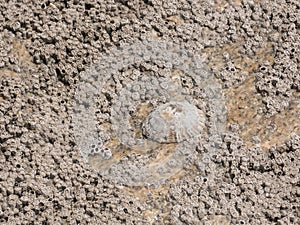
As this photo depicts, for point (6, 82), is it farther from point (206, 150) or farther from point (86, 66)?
point (206, 150)

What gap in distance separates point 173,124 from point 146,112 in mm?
96

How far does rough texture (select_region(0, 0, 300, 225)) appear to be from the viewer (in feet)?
7.34

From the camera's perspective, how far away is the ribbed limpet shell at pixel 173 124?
7.75ft

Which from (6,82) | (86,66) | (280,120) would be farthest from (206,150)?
(6,82)

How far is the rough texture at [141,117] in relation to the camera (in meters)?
2.24

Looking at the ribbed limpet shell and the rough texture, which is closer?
the rough texture

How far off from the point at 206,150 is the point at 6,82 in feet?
2.16

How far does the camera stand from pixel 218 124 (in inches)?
94.4

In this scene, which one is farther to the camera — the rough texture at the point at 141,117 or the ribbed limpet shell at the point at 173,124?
the ribbed limpet shell at the point at 173,124

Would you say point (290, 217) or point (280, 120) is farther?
point (280, 120)

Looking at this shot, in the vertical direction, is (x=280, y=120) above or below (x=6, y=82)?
above

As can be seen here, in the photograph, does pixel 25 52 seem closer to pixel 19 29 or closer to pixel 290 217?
pixel 19 29

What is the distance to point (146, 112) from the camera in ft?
7.91

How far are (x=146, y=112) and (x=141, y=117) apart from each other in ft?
0.08
